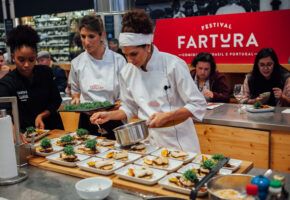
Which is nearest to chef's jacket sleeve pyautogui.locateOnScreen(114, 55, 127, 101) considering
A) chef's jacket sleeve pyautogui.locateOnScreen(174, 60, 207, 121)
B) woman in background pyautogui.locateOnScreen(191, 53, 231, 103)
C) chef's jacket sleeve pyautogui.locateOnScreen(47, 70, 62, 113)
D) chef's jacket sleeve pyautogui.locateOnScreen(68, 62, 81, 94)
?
chef's jacket sleeve pyautogui.locateOnScreen(68, 62, 81, 94)

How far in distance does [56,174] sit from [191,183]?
27.5 inches

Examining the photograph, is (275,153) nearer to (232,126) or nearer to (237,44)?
(232,126)

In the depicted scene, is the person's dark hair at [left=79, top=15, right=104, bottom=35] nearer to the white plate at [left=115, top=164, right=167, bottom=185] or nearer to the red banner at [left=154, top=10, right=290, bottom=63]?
the white plate at [left=115, top=164, right=167, bottom=185]

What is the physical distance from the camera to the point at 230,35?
4523mm

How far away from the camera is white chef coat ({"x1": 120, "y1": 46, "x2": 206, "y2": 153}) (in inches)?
83.5

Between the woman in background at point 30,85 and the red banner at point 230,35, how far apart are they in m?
2.62

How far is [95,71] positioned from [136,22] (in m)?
1.06

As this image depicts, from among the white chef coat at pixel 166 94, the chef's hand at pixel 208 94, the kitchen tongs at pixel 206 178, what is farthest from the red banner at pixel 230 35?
the kitchen tongs at pixel 206 178

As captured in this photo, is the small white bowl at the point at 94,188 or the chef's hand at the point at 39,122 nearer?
the small white bowl at the point at 94,188

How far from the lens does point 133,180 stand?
5.14 ft

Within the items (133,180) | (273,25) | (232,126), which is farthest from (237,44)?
(133,180)

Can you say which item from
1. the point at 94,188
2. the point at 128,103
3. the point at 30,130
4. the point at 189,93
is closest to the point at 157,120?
the point at 189,93

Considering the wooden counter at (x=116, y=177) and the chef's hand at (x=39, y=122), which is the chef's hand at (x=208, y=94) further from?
the wooden counter at (x=116, y=177)

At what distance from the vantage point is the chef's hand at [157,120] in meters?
1.98
